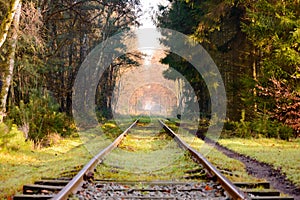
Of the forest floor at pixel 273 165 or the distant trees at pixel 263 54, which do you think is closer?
the forest floor at pixel 273 165

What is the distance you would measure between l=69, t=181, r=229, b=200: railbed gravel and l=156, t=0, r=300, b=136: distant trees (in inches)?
322

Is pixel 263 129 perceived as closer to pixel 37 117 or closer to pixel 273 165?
pixel 273 165

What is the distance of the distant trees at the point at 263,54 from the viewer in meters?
13.1

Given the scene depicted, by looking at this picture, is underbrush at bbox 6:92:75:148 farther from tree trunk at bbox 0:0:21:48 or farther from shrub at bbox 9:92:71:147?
tree trunk at bbox 0:0:21:48

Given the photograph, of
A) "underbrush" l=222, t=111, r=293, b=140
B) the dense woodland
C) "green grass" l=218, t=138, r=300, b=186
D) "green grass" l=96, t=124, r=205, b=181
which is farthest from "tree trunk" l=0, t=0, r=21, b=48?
"underbrush" l=222, t=111, r=293, b=140

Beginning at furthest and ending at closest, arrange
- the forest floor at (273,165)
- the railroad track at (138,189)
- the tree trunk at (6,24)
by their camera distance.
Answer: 1. the tree trunk at (6,24)
2. the forest floor at (273,165)
3. the railroad track at (138,189)

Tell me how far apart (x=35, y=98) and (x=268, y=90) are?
325 inches

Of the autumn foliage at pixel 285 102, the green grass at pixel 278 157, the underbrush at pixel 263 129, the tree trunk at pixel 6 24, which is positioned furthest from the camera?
the underbrush at pixel 263 129

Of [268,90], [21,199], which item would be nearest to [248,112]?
[268,90]

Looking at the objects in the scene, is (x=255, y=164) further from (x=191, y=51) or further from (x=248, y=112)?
(x=191, y=51)

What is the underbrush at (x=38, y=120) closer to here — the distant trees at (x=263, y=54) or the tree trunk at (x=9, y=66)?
the tree trunk at (x=9, y=66)

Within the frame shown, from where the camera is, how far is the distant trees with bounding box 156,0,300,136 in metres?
13.1

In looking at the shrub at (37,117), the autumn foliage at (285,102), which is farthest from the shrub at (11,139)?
the autumn foliage at (285,102)

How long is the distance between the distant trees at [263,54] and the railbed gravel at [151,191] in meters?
8.18
